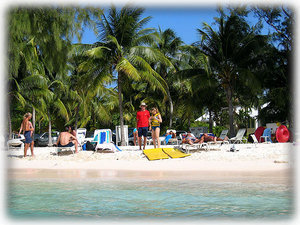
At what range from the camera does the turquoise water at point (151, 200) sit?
5.61m

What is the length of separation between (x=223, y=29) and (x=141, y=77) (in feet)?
20.3

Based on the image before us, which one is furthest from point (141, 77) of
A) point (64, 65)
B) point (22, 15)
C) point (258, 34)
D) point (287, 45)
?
point (22, 15)

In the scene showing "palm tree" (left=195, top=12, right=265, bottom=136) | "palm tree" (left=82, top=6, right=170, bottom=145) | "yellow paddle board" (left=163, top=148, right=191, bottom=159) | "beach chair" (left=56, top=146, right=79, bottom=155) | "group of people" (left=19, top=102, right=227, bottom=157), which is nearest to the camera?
"yellow paddle board" (left=163, top=148, right=191, bottom=159)

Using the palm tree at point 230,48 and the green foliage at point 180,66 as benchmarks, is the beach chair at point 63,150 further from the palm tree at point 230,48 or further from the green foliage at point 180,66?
the palm tree at point 230,48

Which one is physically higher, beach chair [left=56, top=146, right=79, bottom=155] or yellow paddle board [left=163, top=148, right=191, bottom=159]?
beach chair [left=56, top=146, right=79, bottom=155]

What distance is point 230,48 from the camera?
21.7 m

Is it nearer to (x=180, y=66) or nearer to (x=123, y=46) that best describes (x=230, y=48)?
(x=180, y=66)

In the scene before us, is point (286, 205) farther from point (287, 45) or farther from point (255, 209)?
point (287, 45)

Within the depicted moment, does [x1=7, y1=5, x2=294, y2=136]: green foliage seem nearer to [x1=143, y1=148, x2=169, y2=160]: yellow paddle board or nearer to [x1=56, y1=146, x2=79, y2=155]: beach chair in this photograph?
[x1=56, y1=146, x2=79, y2=155]: beach chair

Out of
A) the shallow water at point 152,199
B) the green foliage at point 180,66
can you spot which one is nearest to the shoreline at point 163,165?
the shallow water at point 152,199

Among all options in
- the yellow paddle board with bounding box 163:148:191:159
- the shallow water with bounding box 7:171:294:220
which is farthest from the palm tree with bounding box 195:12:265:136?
the shallow water with bounding box 7:171:294:220

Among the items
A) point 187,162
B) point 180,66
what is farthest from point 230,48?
point 187,162

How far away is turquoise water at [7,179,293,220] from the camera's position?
5613mm

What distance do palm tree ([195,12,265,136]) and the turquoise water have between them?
14.6 m
